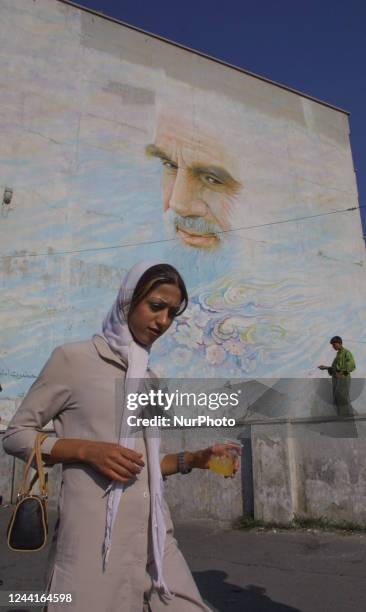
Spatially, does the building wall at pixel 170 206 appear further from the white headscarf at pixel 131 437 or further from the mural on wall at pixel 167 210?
the white headscarf at pixel 131 437

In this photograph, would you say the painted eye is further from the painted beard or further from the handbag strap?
the handbag strap

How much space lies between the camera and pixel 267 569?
4.77m

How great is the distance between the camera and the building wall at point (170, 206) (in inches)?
577

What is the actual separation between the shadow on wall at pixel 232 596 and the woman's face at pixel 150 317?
277 cm

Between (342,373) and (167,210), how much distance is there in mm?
8814

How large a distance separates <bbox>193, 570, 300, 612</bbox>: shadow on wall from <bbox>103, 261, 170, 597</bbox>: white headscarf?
99.7 inches

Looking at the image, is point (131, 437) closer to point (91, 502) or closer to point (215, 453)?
point (91, 502)

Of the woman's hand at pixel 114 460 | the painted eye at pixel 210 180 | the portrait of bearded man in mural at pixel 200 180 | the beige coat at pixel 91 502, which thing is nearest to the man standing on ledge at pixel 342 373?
the portrait of bearded man in mural at pixel 200 180

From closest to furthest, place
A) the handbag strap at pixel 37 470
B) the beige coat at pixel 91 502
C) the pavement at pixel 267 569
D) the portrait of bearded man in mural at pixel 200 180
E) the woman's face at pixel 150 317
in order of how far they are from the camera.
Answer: the beige coat at pixel 91 502
the handbag strap at pixel 37 470
the woman's face at pixel 150 317
the pavement at pixel 267 569
the portrait of bearded man in mural at pixel 200 180

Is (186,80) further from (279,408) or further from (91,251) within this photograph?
(279,408)

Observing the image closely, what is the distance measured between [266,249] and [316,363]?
4.29 m

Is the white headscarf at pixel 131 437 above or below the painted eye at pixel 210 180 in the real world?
below

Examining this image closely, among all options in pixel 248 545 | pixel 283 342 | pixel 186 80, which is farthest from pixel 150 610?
pixel 186 80

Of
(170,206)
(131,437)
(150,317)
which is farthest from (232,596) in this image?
(170,206)
